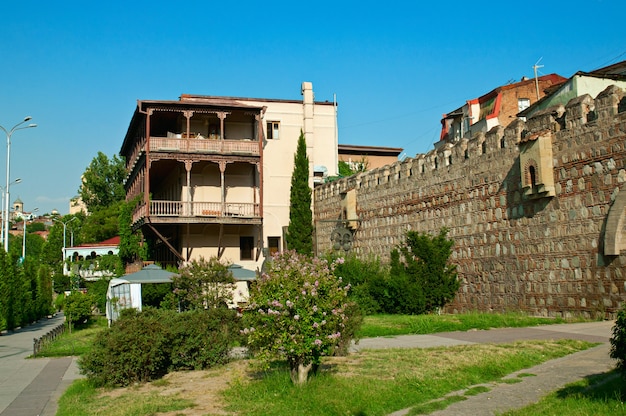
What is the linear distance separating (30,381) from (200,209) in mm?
19899

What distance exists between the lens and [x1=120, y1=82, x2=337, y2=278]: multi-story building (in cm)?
3109

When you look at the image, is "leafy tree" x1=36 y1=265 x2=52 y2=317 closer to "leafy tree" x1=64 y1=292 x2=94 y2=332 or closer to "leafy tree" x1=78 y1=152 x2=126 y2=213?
"leafy tree" x1=64 y1=292 x2=94 y2=332

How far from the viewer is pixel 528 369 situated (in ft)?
32.5

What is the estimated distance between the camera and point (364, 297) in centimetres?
2134

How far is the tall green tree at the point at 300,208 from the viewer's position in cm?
3250

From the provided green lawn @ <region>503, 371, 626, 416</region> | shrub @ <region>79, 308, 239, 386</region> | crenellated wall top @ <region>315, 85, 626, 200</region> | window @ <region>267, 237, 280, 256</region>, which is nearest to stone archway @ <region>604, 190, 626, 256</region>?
crenellated wall top @ <region>315, 85, 626, 200</region>

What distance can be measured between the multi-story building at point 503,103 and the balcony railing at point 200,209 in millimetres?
11871

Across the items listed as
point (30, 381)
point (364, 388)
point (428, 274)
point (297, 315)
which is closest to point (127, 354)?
point (30, 381)

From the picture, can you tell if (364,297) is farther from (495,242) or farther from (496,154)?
(496,154)

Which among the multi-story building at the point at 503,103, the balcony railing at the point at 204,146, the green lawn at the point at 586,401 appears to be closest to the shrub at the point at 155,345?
the green lawn at the point at 586,401

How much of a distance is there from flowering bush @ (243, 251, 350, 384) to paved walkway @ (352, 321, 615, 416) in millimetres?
1593

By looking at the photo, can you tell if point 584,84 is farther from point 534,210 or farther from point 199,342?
point 199,342

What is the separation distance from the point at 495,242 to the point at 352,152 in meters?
27.8

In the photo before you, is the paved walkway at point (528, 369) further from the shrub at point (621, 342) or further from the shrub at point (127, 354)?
the shrub at point (127, 354)
